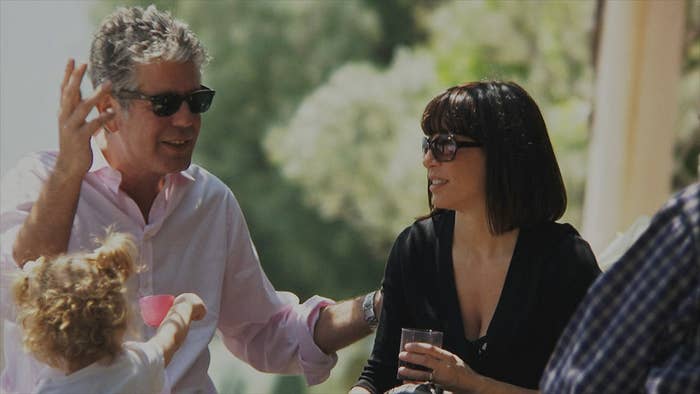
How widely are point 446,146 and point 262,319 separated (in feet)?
3.19

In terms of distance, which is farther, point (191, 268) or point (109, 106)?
point (191, 268)

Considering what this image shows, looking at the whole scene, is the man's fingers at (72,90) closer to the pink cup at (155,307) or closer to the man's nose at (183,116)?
the man's nose at (183,116)

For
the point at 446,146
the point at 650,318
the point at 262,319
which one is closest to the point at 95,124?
the point at 446,146

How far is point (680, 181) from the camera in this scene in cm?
1579

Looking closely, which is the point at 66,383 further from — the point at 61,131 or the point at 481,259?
the point at 481,259

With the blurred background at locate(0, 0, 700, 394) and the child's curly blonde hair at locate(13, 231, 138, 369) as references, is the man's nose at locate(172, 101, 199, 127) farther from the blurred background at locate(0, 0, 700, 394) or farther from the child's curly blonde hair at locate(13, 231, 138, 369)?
the blurred background at locate(0, 0, 700, 394)

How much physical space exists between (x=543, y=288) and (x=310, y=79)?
20.7 m

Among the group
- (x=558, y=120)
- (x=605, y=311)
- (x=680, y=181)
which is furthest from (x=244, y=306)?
(x=558, y=120)

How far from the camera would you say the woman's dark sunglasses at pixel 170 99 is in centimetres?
369

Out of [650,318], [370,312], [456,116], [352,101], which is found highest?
[456,116]

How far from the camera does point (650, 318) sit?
2363 mm

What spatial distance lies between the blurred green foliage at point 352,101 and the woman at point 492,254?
9998 millimetres

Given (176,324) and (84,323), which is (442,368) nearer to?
(176,324)

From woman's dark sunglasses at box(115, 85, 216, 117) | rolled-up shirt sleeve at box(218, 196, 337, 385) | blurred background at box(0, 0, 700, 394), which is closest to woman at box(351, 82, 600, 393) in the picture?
rolled-up shirt sleeve at box(218, 196, 337, 385)
